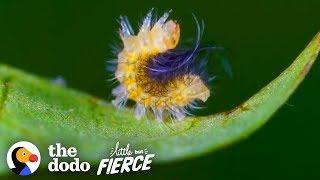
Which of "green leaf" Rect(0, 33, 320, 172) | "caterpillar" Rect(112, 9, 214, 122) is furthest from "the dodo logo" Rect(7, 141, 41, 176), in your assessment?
"caterpillar" Rect(112, 9, 214, 122)

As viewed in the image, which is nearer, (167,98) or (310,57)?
(310,57)

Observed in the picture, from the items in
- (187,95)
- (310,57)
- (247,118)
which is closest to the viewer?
(310,57)

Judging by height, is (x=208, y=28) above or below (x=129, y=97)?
above

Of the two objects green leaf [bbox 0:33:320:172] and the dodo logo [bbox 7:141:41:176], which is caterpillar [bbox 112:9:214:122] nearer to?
green leaf [bbox 0:33:320:172]

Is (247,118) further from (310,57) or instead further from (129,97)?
(129,97)

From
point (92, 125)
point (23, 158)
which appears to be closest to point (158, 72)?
point (92, 125)

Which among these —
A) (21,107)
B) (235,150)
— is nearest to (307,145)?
(235,150)
